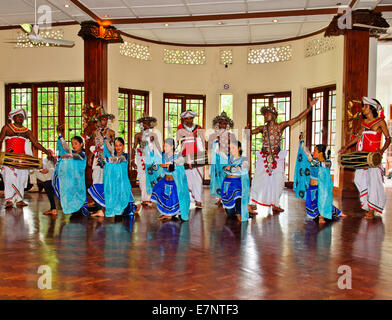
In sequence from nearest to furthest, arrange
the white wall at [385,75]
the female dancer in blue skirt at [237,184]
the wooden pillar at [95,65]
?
the female dancer in blue skirt at [237,184] → the wooden pillar at [95,65] → the white wall at [385,75]

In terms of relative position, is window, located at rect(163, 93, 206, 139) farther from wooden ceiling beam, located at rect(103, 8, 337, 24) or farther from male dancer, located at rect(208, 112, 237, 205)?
male dancer, located at rect(208, 112, 237, 205)

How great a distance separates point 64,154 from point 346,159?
14.1 feet

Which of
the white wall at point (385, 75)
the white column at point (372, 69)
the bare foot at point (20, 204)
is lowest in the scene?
the bare foot at point (20, 204)

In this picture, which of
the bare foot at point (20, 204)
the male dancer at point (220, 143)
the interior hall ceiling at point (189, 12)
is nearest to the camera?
the male dancer at point (220, 143)

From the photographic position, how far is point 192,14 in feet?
27.4

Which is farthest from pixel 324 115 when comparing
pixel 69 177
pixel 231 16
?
pixel 69 177

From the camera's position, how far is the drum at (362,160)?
609 cm

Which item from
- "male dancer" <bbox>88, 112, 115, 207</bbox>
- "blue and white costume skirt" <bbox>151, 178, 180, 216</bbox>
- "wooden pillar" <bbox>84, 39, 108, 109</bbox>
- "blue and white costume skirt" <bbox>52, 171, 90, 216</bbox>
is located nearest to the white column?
"blue and white costume skirt" <bbox>151, 178, 180, 216</bbox>

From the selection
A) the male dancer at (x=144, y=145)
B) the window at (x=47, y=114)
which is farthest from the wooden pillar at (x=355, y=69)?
the window at (x=47, y=114)

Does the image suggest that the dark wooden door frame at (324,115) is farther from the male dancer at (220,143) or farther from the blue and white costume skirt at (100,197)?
the blue and white costume skirt at (100,197)

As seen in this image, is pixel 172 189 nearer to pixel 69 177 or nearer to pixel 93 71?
pixel 69 177

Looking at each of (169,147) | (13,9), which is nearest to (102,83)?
(13,9)

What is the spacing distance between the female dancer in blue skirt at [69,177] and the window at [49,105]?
397 cm
